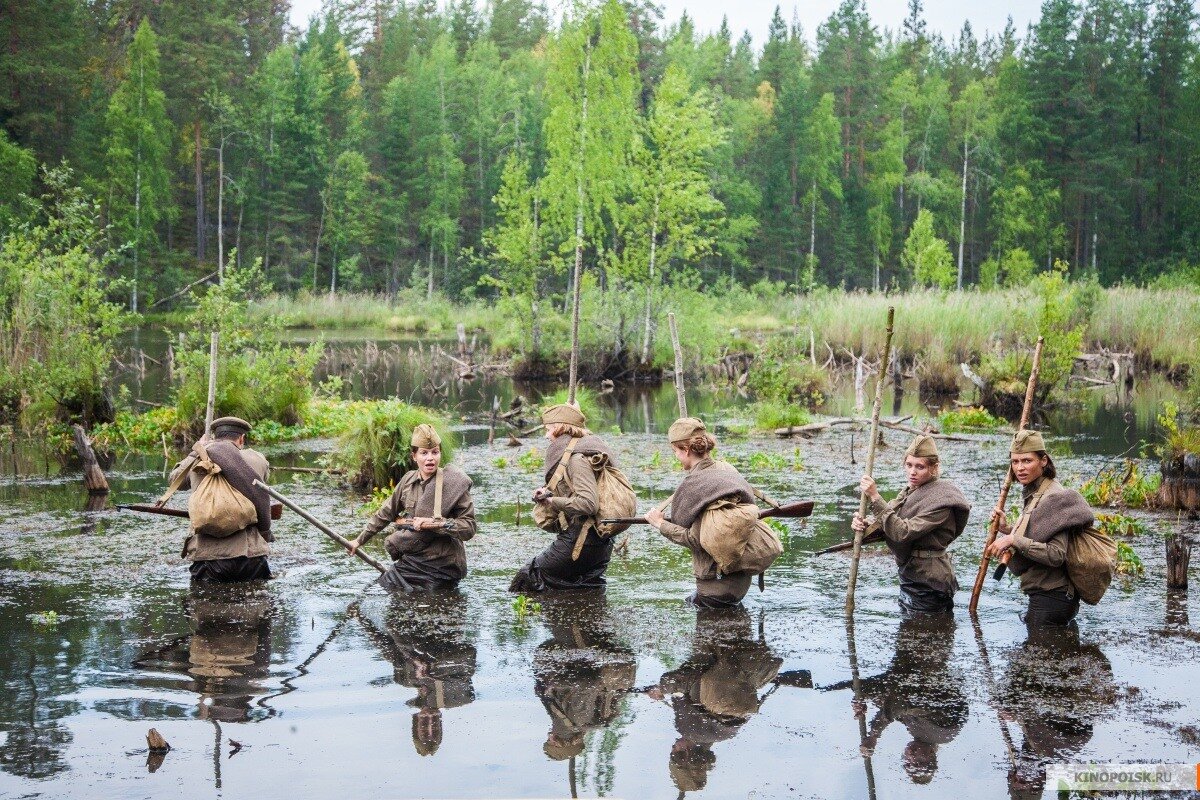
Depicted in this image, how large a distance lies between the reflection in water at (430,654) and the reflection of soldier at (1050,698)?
3.31m

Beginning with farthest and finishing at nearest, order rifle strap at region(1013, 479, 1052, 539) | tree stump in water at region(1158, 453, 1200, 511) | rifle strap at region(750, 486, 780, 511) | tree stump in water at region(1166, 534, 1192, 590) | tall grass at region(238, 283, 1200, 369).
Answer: tall grass at region(238, 283, 1200, 369)
tree stump in water at region(1158, 453, 1200, 511)
tree stump in water at region(1166, 534, 1192, 590)
rifle strap at region(750, 486, 780, 511)
rifle strap at region(1013, 479, 1052, 539)

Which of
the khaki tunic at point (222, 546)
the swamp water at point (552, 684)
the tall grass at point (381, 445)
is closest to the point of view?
the swamp water at point (552, 684)

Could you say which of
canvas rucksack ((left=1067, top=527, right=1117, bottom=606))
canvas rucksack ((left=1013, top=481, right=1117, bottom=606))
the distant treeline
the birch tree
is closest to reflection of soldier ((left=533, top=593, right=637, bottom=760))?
canvas rucksack ((left=1013, top=481, right=1117, bottom=606))

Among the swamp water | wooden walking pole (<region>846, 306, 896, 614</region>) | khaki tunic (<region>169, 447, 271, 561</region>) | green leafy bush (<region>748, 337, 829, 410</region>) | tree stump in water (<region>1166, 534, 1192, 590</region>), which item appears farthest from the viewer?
green leafy bush (<region>748, 337, 829, 410</region>)

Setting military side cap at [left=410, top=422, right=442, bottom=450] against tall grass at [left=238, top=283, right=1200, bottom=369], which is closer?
military side cap at [left=410, top=422, right=442, bottom=450]

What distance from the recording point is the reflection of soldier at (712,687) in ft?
21.6

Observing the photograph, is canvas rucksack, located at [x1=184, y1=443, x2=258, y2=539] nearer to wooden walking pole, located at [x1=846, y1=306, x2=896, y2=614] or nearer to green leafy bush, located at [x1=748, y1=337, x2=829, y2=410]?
wooden walking pole, located at [x1=846, y1=306, x2=896, y2=614]

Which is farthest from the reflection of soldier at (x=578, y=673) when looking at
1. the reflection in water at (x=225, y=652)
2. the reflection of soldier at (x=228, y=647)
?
the reflection of soldier at (x=228, y=647)

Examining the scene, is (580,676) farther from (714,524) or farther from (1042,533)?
(1042,533)

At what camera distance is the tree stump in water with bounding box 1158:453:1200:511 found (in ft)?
45.4

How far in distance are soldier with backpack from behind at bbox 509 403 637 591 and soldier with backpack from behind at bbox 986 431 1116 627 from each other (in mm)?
3116

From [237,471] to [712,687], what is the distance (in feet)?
15.3

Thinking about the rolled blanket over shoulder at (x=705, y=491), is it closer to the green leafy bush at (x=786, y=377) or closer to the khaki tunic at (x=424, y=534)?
the khaki tunic at (x=424, y=534)

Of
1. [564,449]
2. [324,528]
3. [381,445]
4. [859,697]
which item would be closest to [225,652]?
[324,528]
